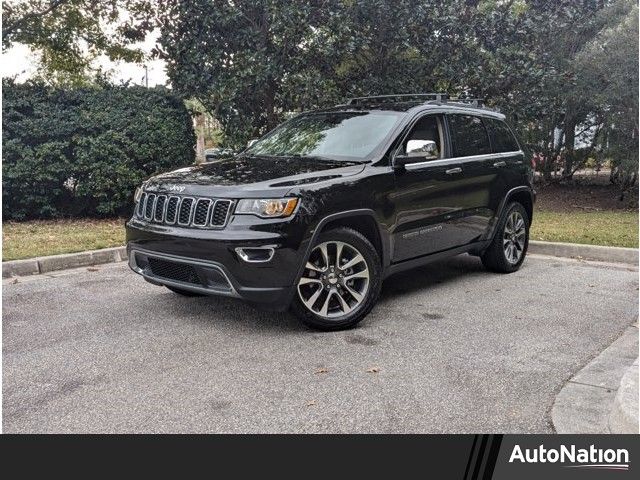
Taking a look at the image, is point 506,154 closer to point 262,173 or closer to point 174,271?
point 262,173

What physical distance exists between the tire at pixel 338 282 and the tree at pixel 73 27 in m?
8.14

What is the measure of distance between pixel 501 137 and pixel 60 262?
494 cm

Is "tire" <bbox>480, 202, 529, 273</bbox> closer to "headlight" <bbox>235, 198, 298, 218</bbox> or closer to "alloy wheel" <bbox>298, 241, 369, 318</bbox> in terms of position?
"alloy wheel" <bbox>298, 241, 369, 318</bbox>

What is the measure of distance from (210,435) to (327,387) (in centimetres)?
83

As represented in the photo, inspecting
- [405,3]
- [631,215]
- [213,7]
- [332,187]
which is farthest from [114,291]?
[631,215]

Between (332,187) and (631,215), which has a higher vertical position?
(332,187)

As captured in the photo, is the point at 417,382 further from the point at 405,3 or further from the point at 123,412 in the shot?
the point at 405,3

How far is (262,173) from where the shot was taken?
15.4 ft

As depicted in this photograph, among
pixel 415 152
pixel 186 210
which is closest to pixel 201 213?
pixel 186 210

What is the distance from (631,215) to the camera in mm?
11797

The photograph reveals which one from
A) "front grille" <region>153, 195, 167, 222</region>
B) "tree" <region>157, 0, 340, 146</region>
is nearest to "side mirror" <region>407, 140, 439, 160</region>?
"front grille" <region>153, 195, 167, 222</region>

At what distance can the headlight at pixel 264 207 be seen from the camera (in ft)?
14.1

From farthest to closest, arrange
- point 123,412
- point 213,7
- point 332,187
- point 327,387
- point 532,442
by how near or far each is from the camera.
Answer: point 213,7
point 332,187
point 327,387
point 123,412
point 532,442

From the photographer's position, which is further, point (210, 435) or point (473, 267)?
point (473, 267)
